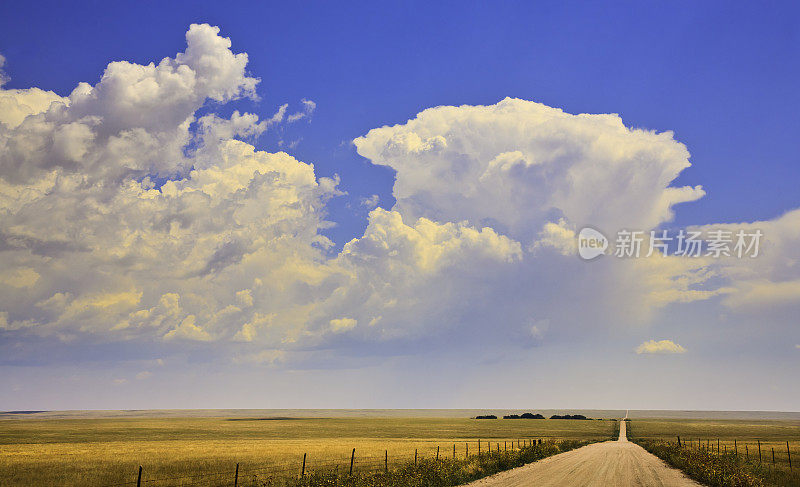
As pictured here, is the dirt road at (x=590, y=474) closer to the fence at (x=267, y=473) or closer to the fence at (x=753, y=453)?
the fence at (x=267, y=473)

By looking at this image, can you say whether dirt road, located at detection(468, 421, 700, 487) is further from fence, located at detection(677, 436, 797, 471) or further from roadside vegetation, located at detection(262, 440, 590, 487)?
fence, located at detection(677, 436, 797, 471)

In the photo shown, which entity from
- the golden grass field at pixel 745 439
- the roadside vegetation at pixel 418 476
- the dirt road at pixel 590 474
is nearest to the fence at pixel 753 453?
the golden grass field at pixel 745 439

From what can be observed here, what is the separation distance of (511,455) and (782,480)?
15551 millimetres

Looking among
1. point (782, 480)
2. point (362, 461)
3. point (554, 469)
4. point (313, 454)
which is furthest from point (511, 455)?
point (313, 454)

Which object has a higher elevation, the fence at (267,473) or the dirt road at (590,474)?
the dirt road at (590,474)

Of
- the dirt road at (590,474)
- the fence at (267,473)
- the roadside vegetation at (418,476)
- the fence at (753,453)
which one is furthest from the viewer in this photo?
the fence at (753,453)

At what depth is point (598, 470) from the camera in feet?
108

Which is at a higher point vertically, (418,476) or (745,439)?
(418,476)

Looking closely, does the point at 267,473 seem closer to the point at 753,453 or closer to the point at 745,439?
the point at 753,453

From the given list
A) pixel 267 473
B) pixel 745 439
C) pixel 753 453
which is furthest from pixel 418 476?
pixel 745 439

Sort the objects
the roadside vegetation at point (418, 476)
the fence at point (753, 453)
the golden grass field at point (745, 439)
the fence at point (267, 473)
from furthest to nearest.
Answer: the golden grass field at point (745, 439)
the fence at point (753, 453)
the fence at point (267, 473)
the roadside vegetation at point (418, 476)

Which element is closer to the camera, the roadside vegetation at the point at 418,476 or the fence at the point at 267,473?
the roadside vegetation at the point at 418,476

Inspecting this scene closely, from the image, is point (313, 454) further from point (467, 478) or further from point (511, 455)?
point (467, 478)

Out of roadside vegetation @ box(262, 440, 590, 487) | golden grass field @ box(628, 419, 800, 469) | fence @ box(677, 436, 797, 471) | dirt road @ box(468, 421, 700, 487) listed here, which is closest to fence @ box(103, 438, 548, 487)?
roadside vegetation @ box(262, 440, 590, 487)
